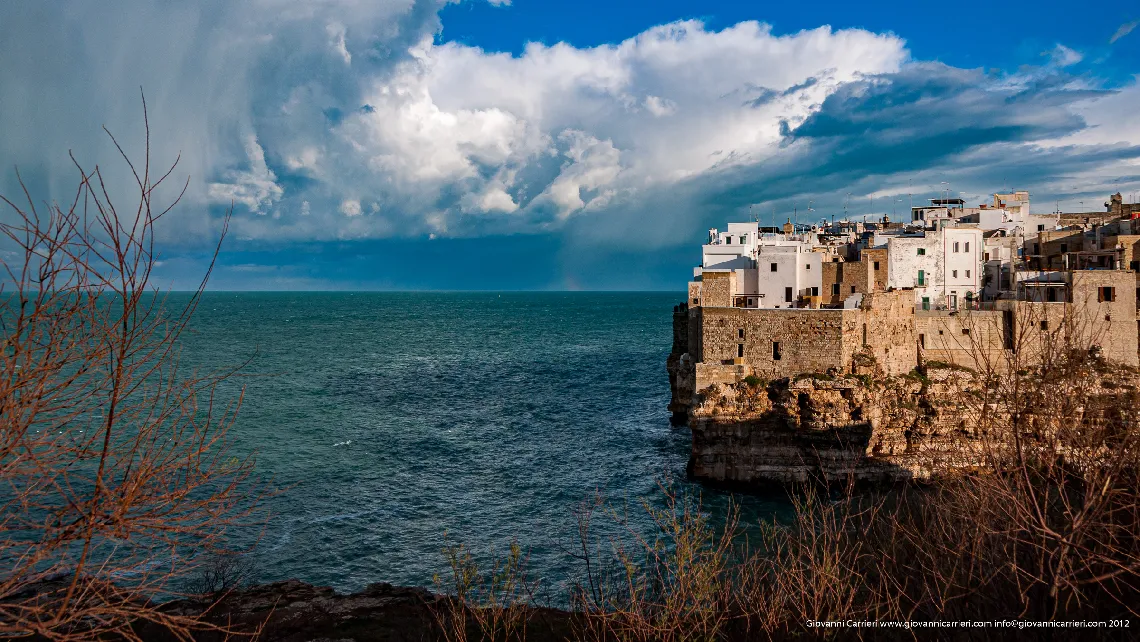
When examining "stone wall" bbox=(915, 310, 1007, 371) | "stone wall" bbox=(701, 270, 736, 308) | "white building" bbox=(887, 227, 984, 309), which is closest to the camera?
"stone wall" bbox=(915, 310, 1007, 371)

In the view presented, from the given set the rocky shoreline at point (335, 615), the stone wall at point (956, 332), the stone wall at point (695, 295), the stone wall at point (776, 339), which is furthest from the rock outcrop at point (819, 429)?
the rocky shoreline at point (335, 615)

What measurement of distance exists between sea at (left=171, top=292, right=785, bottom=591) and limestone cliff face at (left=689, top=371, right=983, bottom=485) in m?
1.72

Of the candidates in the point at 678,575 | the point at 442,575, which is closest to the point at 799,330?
the point at 442,575

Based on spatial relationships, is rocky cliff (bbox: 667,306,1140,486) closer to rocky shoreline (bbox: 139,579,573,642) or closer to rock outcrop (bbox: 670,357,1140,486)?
rock outcrop (bbox: 670,357,1140,486)

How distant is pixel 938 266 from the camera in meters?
46.3

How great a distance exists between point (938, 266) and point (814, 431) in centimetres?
2274

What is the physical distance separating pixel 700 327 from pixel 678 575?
24.6 m

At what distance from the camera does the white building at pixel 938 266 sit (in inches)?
1794

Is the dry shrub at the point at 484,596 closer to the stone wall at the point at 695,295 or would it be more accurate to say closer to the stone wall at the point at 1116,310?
the stone wall at the point at 695,295

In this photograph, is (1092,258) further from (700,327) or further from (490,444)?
(490,444)

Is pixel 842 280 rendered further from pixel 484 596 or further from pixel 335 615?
pixel 335 615

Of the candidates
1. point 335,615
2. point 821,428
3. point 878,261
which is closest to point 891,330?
point 821,428

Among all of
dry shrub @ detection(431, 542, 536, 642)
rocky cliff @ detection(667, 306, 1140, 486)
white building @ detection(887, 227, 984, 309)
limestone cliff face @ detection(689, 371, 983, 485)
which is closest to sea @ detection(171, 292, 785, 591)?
dry shrub @ detection(431, 542, 536, 642)

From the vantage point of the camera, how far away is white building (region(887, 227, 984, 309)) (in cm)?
4556
